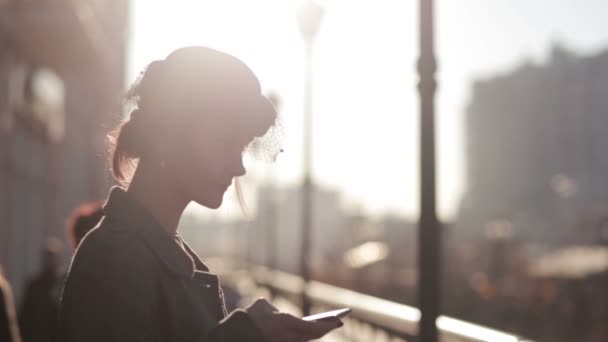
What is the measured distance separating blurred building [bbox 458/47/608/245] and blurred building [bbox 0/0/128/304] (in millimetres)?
70122

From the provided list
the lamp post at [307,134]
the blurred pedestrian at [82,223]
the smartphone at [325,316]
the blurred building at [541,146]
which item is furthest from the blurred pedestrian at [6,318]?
the blurred building at [541,146]

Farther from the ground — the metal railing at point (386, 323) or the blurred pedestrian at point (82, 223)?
the blurred pedestrian at point (82, 223)

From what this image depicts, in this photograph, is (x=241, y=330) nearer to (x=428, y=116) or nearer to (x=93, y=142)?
(x=428, y=116)

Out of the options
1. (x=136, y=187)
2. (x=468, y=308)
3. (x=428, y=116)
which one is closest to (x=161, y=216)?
(x=136, y=187)

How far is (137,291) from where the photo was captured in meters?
2.01

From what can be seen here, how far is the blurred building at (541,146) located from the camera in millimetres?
110375

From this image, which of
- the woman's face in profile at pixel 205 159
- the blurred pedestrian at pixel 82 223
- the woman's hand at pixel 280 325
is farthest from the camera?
the blurred pedestrian at pixel 82 223

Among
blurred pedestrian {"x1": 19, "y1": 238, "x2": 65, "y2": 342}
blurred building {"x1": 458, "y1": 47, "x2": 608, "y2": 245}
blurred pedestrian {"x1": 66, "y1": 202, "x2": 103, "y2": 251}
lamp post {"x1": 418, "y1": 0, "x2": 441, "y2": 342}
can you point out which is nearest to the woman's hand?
blurred pedestrian {"x1": 66, "y1": 202, "x2": 103, "y2": 251}

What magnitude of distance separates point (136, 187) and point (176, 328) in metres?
0.37

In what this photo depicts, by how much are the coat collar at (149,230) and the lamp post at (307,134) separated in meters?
12.4

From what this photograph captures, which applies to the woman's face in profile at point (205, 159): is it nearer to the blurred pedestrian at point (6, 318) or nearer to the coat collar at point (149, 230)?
the coat collar at point (149, 230)

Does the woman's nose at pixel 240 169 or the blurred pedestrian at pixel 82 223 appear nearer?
the woman's nose at pixel 240 169

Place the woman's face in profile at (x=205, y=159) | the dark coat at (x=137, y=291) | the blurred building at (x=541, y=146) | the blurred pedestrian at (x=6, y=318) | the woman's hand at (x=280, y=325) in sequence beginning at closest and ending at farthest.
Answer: the dark coat at (x=137, y=291), the woman's hand at (x=280, y=325), the woman's face in profile at (x=205, y=159), the blurred pedestrian at (x=6, y=318), the blurred building at (x=541, y=146)

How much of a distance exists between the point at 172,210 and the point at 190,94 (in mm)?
290
